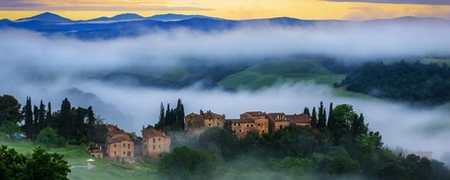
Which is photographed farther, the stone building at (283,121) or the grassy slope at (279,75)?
the grassy slope at (279,75)

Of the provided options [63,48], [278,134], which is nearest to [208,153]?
[278,134]

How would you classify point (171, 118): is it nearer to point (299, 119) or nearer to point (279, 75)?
point (299, 119)

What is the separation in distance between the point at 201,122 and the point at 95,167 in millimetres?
6964

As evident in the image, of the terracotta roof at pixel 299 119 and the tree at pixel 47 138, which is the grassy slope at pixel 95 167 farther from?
the terracotta roof at pixel 299 119

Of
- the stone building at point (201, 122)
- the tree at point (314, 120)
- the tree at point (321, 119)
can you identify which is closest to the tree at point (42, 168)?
the stone building at point (201, 122)

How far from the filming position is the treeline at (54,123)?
25781 mm

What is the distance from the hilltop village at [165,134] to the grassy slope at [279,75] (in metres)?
24.9

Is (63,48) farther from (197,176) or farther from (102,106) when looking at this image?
(197,176)

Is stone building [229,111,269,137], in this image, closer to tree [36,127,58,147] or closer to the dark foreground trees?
tree [36,127,58,147]

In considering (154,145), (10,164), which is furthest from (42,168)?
(154,145)

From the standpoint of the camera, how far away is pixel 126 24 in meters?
61.8

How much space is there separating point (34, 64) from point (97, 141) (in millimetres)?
30984

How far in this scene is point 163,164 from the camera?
22.0 metres

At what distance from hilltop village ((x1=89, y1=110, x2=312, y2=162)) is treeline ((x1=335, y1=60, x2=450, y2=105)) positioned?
1838cm
